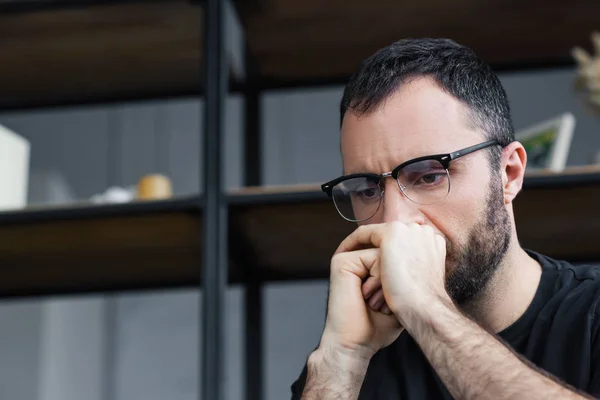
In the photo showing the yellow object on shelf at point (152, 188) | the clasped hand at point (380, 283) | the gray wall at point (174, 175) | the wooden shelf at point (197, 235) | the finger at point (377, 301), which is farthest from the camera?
the gray wall at point (174, 175)

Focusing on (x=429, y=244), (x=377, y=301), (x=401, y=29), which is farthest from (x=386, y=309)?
(x=401, y=29)

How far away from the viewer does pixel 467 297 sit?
1.37 metres

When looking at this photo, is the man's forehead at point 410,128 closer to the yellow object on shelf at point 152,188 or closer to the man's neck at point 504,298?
the man's neck at point 504,298

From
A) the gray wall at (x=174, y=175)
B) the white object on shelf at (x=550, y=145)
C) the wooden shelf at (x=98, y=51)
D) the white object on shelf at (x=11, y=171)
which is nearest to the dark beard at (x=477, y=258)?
the white object on shelf at (x=550, y=145)

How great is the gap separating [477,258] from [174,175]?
6.60ft

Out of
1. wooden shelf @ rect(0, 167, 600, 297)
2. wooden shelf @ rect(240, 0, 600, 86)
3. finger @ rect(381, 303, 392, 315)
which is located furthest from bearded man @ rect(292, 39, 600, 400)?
wooden shelf @ rect(240, 0, 600, 86)

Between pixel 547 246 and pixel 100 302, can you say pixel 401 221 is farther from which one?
pixel 100 302

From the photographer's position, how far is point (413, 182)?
1.34m

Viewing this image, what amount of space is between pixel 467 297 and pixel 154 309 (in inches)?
74.8

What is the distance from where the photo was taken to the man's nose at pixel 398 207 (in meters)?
1.35

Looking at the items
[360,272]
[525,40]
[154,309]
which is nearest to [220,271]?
[360,272]

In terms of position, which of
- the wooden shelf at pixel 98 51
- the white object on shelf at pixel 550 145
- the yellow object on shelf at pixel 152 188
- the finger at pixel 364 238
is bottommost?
the finger at pixel 364 238

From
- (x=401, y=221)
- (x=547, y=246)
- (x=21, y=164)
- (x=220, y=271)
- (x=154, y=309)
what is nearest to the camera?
(x=401, y=221)

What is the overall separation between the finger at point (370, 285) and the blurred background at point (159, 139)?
0.59 metres
